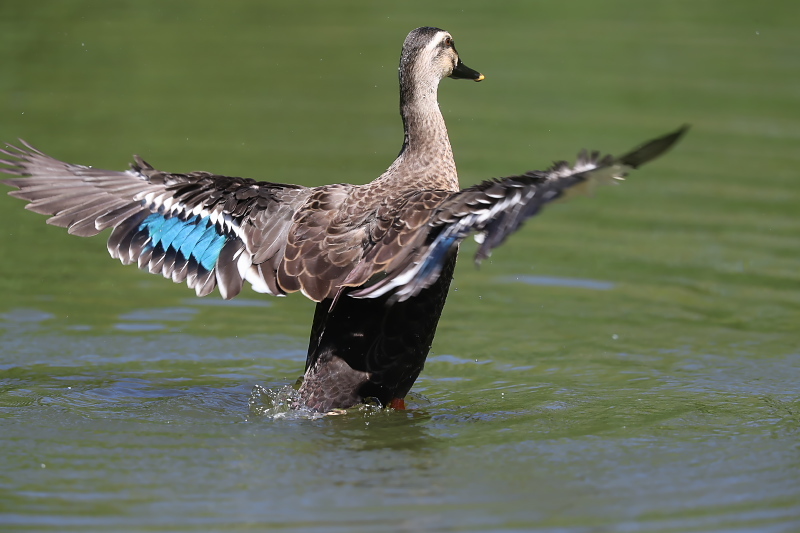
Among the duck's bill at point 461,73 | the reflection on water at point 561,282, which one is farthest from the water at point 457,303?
the duck's bill at point 461,73

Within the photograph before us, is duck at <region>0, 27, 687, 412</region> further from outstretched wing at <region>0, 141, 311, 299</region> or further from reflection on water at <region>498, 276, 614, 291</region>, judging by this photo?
reflection on water at <region>498, 276, 614, 291</region>

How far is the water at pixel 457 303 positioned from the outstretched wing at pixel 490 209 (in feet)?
2.87

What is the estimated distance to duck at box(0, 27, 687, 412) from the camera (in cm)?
611

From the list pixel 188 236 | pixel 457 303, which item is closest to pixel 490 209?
pixel 188 236

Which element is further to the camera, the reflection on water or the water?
the reflection on water

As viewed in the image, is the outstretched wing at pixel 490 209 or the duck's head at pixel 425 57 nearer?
the outstretched wing at pixel 490 209

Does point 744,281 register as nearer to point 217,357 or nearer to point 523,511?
point 217,357

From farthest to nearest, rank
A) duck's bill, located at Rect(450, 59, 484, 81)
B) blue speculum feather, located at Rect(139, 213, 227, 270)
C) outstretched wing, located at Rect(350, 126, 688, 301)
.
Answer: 1. duck's bill, located at Rect(450, 59, 484, 81)
2. blue speculum feather, located at Rect(139, 213, 227, 270)
3. outstretched wing, located at Rect(350, 126, 688, 301)

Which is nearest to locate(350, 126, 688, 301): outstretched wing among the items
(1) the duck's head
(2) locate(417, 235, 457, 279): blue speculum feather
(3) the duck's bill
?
(2) locate(417, 235, 457, 279): blue speculum feather

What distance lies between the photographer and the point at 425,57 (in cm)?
753

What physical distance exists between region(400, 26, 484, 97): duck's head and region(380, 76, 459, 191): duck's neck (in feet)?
0.21

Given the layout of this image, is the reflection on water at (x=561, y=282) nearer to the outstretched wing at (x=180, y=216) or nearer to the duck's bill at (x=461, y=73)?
the duck's bill at (x=461, y=73)

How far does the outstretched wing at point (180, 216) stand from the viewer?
6.93 meters

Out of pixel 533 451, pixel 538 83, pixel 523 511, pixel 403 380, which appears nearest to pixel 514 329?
pixel 403 380
